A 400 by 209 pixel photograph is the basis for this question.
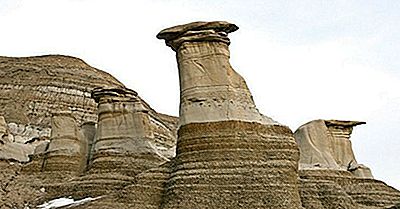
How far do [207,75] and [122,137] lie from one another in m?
9.84

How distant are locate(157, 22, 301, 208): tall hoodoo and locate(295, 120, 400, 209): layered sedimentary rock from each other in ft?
22.5

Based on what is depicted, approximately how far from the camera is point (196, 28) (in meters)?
23.1

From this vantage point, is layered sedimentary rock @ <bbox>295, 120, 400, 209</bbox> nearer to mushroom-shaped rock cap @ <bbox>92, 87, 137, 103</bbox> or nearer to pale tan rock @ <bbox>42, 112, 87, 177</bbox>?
mushroom-shaped rock cap @ <bbox>92, 87, 137, 103</bbox>

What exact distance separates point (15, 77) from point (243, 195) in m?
56.5

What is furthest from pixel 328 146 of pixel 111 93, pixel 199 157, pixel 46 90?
pixel 46 90

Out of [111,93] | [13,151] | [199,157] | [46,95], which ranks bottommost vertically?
[13,151]

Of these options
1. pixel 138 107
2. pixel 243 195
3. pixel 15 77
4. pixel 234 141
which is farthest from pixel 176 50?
pixel 15 77

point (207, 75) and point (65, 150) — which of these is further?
point (65, 150)

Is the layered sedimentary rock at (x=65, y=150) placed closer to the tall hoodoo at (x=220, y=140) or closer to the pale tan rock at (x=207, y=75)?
the pale tan rock at (x=207, y=75)

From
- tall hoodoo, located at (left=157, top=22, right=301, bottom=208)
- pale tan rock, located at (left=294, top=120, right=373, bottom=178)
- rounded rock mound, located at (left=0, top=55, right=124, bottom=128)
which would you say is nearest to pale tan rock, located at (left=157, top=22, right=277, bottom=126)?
tall hoodoo, located at (left=157, top=22, right=301, bottom=208)

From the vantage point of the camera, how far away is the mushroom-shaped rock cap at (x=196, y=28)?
75.6ft

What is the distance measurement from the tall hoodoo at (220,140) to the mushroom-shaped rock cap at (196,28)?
0.11ft

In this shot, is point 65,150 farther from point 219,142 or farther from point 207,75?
point 219,142

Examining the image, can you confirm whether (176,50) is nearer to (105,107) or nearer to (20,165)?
(105,107)
